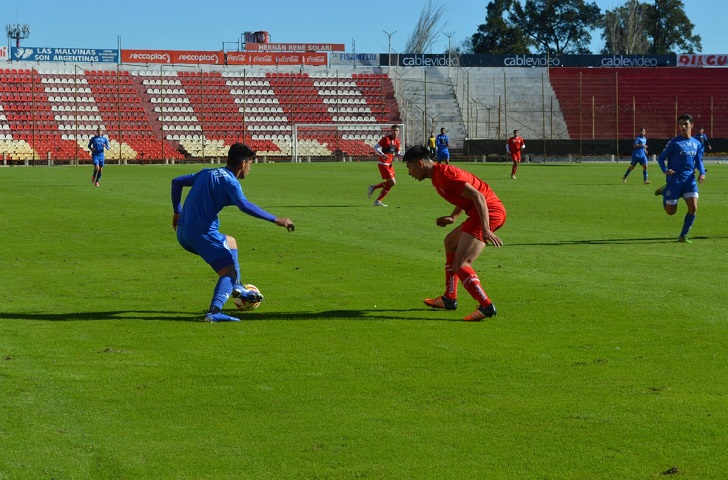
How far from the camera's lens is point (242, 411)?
6.78 m

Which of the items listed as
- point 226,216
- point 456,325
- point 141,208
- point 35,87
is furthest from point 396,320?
point 35,87

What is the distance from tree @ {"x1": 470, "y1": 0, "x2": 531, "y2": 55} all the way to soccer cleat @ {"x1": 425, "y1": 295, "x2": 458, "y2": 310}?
102695 mm

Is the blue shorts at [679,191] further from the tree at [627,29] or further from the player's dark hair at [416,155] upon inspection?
the tree at [627,29]

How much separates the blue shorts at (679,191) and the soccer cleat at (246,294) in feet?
32.1

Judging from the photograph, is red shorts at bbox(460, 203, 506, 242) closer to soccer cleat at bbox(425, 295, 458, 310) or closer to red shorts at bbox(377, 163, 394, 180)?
soccer cleat at bbox(425, 295, 458, 310)

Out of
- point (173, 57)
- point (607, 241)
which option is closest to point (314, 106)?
point (173, 57)

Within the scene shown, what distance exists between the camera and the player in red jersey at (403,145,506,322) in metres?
10.1

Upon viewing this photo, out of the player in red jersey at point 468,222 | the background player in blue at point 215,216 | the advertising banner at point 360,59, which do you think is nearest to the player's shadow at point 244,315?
the background player in blue at point 215,216

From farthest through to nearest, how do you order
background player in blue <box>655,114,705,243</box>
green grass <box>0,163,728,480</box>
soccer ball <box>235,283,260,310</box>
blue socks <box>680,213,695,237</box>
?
background player in blue <box>655,114,705,243</box>
blue socks <box>680,213,695,237</box>
soccer ball <box>235,283,260,310</box>
green grass <box>0,163,728,480</box>

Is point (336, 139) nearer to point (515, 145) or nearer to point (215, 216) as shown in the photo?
point (515, 145)

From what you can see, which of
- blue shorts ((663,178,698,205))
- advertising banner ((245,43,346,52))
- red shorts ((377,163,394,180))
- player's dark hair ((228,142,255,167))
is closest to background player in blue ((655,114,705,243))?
blue shorts ((663,178,698,205))

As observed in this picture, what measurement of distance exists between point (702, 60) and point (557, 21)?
35.1 m

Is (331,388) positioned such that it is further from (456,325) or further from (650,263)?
(650,263)

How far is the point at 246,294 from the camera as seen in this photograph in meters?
10.5
